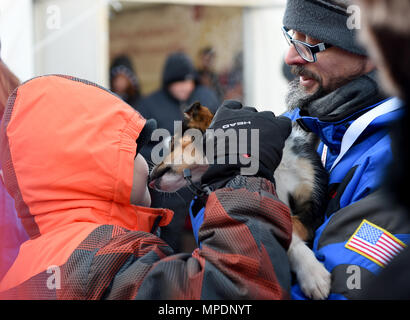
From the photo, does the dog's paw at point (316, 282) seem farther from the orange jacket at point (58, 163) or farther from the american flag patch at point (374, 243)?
the orange jacket at point (58, 163)

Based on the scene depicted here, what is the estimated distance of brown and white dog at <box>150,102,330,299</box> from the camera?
1.54 metres

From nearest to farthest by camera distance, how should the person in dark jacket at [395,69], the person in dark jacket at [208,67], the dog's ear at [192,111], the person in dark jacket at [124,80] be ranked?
the person in dark jacket at [395,69]
the dog's ear at [192,111]
the person in dark jacket at [124,80]
the person in dark jacket at [208,67]

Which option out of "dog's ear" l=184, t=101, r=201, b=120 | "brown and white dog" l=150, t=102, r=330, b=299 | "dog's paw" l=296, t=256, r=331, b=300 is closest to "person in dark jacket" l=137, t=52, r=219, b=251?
"dog's ear" l=184, t=101, r=201, b=120

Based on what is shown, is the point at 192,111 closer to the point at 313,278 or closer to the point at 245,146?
the point at 245,146

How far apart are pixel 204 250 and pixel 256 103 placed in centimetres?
637

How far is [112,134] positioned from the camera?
5.48 ft

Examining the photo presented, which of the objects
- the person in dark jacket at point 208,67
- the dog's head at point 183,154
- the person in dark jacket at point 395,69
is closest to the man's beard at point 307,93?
the dog's head at point 183,154

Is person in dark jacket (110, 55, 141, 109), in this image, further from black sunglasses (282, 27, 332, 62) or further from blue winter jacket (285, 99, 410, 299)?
blue winter jacket (285, 99, 410, 299)

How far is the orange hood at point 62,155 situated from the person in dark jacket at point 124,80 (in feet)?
17.4

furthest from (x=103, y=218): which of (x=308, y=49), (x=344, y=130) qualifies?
(x=308, y=49)

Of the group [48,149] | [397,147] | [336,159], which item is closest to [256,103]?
[336,159]

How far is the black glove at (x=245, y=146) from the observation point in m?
1.59

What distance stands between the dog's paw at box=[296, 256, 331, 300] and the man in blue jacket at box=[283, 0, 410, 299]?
0.03 meters

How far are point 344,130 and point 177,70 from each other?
4.73 metres
